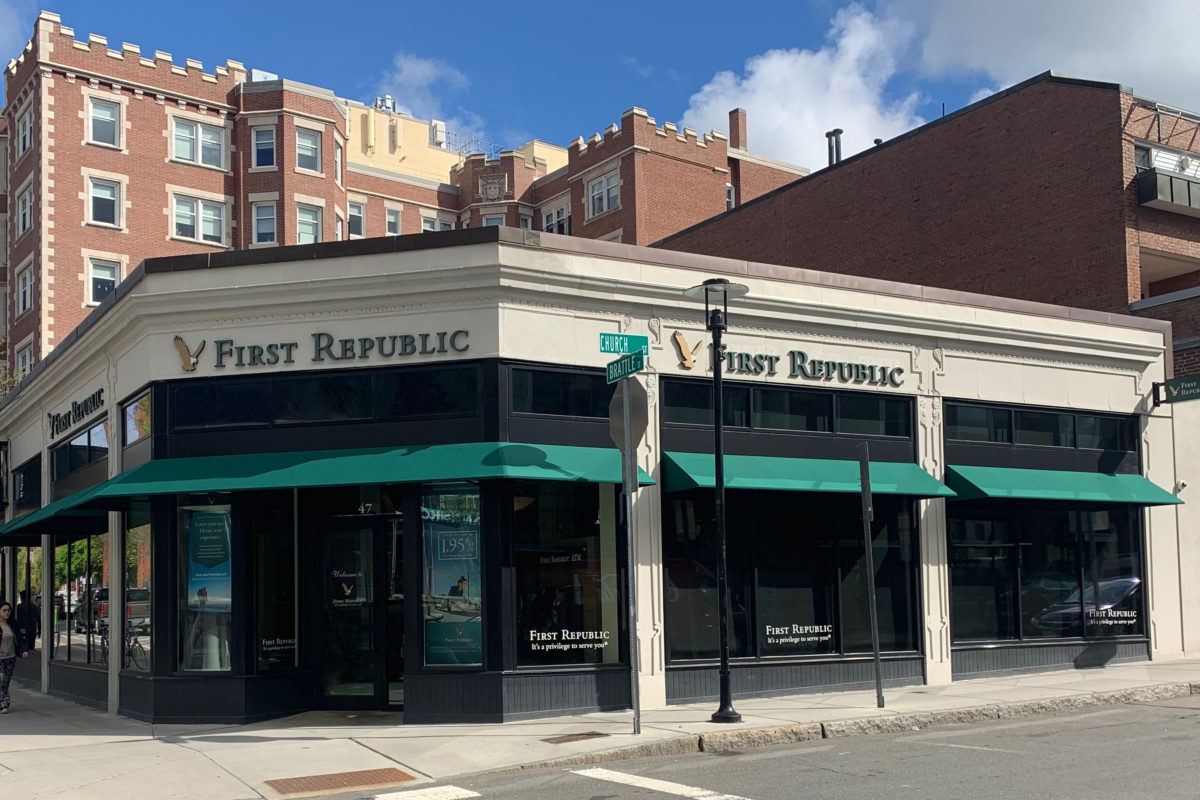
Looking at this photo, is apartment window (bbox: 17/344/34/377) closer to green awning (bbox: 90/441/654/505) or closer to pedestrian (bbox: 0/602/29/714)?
pedestrian (bbox: 0/602/29/714)

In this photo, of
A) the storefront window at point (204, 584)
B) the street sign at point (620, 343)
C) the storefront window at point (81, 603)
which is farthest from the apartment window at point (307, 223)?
the street sign at point (620, 343)

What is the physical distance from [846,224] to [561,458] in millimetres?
19321

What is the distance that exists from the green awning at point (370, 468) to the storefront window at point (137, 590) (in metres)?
1.29

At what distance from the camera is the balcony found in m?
23.9

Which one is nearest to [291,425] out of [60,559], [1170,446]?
[60,559]

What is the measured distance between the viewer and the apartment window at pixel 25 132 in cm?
4181

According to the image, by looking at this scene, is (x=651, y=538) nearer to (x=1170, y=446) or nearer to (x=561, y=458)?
(x=561, y=458)

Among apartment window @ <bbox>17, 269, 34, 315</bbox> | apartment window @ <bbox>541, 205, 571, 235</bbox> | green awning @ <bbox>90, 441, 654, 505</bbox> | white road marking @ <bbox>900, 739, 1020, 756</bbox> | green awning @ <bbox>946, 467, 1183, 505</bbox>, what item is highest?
apartment window @ <bbox>541, 205, 571, 235</bbox>

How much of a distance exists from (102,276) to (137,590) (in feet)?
95.5

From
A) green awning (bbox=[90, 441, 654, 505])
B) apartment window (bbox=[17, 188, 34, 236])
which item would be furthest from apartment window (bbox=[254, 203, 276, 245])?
green awning (bbox=[90, 441, 654, 505])

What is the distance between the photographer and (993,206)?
2700 cm

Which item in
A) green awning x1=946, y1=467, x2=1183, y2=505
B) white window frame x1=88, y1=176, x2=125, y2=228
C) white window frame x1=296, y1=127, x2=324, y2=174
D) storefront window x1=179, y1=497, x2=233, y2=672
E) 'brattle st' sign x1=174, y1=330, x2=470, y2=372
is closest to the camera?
'brattle st' sign x1=174, y1=330, x2=470, y2=372

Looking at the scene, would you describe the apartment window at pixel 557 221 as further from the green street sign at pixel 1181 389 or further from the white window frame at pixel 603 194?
the green street sign at pixel 1181 389

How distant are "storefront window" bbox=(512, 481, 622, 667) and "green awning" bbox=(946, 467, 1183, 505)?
5533 millimetres
